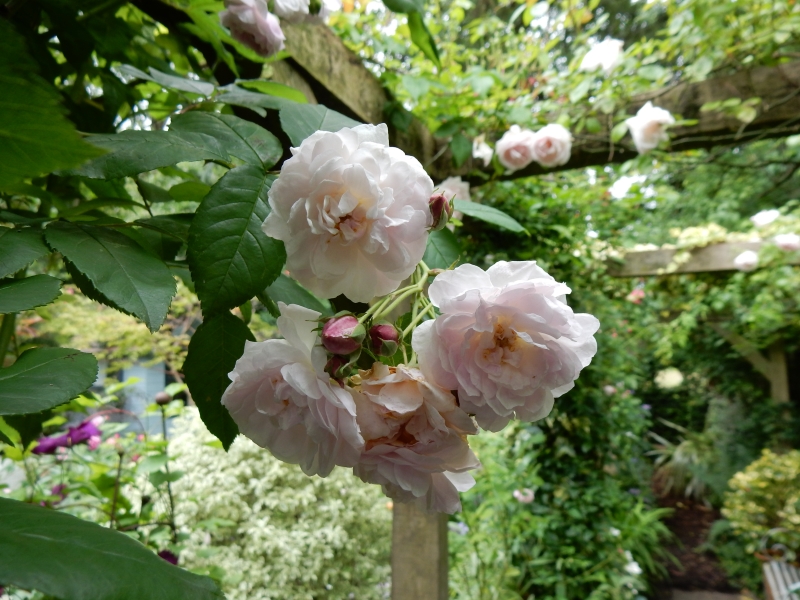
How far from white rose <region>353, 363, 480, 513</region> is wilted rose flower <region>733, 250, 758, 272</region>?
3.12 metres

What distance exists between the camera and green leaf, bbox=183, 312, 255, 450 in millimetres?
356

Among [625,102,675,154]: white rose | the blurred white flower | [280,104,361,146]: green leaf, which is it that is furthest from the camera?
the blurred white flower

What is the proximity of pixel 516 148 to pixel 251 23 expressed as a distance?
966mm

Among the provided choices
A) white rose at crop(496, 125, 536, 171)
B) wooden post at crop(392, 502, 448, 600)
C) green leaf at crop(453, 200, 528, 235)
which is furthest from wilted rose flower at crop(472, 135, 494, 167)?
green leaf at crop(453, 200, 528, 235)

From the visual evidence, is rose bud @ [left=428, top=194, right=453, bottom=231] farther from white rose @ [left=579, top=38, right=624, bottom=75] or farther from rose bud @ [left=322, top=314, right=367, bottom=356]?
white rose @ [left=579, top=38, right=624, bottom=75]

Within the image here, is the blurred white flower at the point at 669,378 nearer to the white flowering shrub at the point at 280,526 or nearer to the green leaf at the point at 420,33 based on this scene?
the white flowering shrub at the point at 280,526

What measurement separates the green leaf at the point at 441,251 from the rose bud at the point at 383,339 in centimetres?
11

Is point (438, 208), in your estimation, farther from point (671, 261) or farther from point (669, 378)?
point (669, 378)

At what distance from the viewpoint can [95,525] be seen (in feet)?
0.70

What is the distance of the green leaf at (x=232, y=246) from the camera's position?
11.5 inches

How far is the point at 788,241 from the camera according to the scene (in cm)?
263

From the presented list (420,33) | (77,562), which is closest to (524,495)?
(420,33)

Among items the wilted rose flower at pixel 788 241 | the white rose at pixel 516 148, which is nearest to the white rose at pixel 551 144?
the white rose at pixel 516 148

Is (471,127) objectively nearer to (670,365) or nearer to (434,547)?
(434,547)
